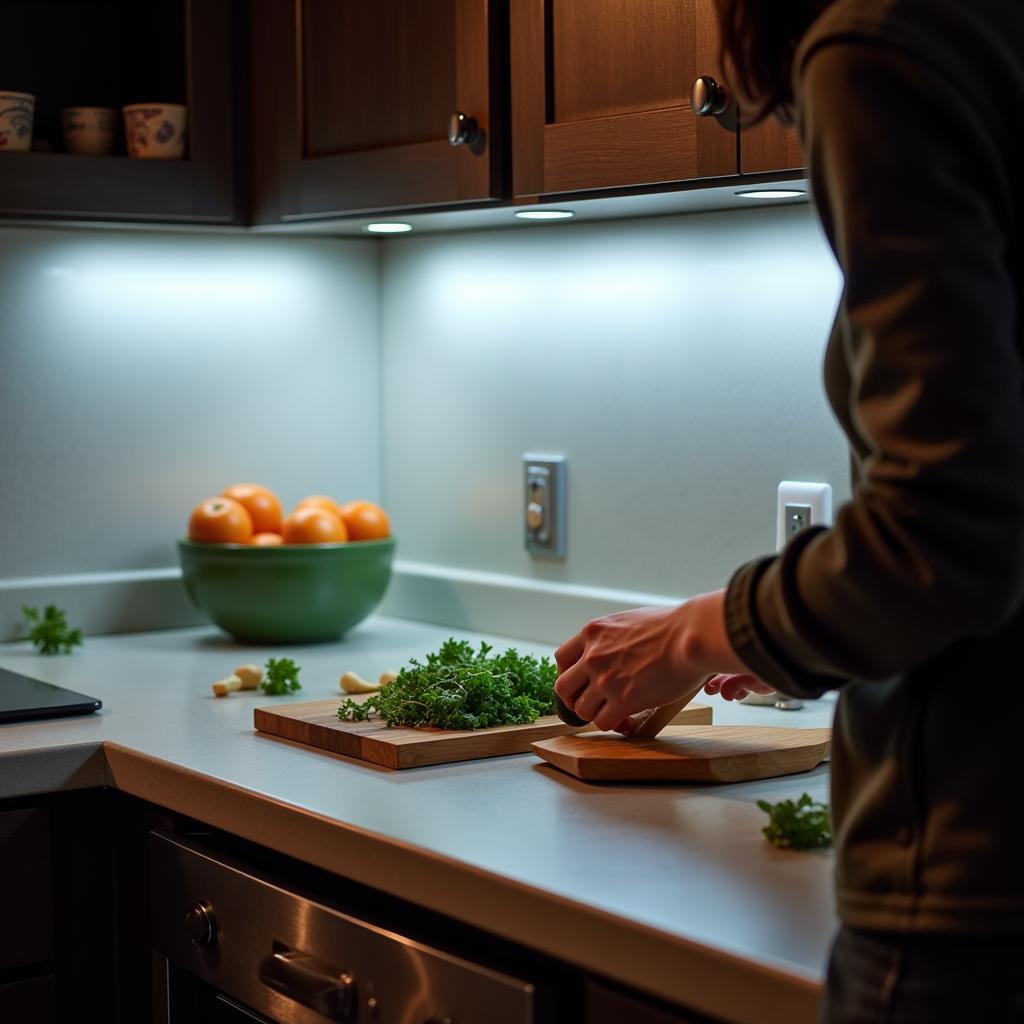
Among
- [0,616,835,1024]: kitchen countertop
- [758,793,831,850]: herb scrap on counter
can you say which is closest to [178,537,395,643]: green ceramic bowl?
[0,616,835,1024]: kitchen countertop

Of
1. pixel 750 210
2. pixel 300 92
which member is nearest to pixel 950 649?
pixel 750 210

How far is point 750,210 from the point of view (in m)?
1.83

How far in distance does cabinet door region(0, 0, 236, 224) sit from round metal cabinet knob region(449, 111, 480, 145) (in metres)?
0.48

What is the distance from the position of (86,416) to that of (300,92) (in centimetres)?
59

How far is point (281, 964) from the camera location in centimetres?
125

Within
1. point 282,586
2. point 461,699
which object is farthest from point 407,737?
point 282,586

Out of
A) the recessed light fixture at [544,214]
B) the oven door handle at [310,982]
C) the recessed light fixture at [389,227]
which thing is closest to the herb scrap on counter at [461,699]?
the oven door handle at [310,982]

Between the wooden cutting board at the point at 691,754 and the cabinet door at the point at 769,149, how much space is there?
19.3 inches

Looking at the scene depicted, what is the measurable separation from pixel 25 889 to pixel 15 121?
95 cm

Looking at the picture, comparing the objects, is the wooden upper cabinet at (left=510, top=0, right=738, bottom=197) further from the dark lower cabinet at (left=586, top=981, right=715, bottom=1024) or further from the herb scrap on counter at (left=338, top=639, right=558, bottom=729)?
the dark lower cabinet at (left=586, top=981, right=715, bottom=1024)

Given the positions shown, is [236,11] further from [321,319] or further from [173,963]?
[173,963]

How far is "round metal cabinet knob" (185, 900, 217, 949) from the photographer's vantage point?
135 centimetres

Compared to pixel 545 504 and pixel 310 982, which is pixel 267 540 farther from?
pixel 310 982

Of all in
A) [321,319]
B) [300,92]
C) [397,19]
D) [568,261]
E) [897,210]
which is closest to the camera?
[897,210]
